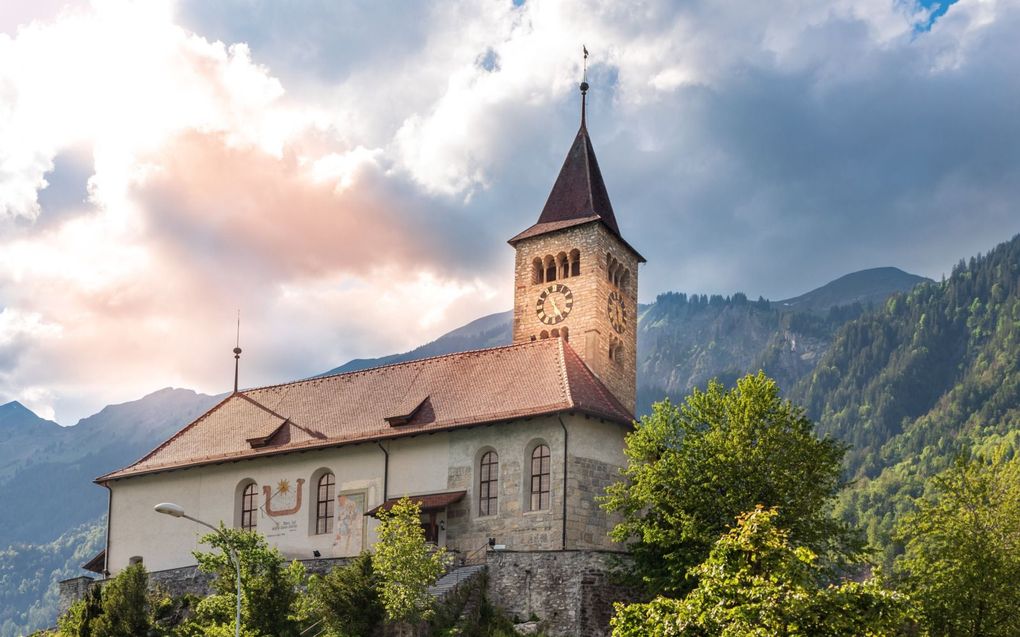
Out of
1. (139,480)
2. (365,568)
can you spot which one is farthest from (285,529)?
(365,568)

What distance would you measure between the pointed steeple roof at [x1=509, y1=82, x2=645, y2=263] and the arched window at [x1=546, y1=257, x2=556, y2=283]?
156 centimetres

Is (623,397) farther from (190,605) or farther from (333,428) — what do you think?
(190,605)

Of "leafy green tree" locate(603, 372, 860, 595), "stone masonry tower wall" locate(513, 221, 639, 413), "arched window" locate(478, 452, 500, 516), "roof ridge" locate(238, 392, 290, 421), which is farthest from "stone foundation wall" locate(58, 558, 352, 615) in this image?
"stone masonry tower wall" locate(513, 221, 639, 413)

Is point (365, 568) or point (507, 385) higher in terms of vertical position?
point (507, 385)

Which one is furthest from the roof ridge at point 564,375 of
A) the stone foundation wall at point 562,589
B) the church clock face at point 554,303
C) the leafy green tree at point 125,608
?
the leafy green tree at point 125,608

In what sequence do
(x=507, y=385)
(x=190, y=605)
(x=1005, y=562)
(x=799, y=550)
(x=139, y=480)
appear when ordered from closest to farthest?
(x=799, y=550) < (x=1005, y=562) < (x=190, y=605) < (x=507, y=385) < (x=139, y=480)

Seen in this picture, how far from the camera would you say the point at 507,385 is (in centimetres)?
6050

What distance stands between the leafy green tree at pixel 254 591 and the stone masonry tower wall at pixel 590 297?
22.3 m

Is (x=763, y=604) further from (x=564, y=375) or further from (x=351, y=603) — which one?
(x=564, y=375)

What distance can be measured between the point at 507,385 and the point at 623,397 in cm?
1108

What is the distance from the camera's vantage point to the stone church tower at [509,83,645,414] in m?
68.5

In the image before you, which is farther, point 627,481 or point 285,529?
point 285,529

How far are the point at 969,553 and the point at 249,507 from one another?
3307 centimetres

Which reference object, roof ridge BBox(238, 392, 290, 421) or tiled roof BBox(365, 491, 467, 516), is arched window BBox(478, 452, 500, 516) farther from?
roof ridge BBox(238, 392, 290, 421)
